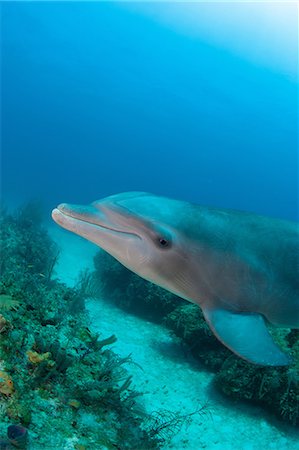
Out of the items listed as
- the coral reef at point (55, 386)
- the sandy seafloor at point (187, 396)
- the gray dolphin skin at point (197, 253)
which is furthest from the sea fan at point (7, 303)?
the sandy seafloor at point (187, 396)

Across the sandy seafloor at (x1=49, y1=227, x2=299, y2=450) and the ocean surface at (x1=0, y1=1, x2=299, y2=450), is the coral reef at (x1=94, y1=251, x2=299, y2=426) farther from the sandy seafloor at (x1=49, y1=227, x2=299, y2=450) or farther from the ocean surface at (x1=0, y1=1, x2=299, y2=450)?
the ocean surface at (x1=0, y1=1, x2=299, y2=450)

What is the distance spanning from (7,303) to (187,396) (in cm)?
338

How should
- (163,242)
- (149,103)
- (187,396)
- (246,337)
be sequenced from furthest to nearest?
(149,103)
(187,396)
(163,242)
(246,337)

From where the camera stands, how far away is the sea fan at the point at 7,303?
4546mm

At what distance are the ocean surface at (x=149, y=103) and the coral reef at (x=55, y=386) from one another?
1040 centimetres

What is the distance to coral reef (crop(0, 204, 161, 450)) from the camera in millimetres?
3258

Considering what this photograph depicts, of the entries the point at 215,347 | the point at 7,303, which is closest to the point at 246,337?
the point at 7,303

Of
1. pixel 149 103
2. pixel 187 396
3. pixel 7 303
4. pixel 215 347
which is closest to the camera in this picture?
pixel 7 303

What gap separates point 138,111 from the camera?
118m

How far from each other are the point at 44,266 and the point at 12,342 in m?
6.88

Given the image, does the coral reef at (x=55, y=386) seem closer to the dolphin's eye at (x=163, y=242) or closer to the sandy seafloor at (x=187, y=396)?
the sandy seafloor at (x=187, y=396)

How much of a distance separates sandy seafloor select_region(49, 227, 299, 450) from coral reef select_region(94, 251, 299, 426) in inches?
8.1

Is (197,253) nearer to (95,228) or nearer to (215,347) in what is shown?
(95,228)

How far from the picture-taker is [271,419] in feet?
19.7
